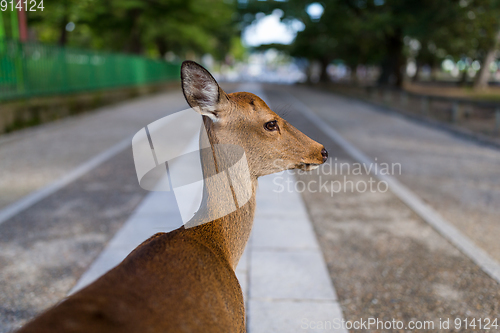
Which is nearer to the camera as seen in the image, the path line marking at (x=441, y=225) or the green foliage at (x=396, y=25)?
the path line marking at (x=441, y=225)

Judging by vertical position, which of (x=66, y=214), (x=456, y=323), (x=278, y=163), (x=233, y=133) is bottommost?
(x=456, y=323)

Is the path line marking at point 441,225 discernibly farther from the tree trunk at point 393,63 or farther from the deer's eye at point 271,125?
the tree trunk at point 393,63

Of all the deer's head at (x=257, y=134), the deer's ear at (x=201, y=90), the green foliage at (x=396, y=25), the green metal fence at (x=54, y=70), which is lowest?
the deer's head at (x=257, y=134)

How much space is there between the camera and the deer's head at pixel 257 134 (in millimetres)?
1760

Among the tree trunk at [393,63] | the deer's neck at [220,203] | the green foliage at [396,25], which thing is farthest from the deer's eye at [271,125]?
the tree trunk at [393,63]

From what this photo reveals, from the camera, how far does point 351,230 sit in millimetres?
4977

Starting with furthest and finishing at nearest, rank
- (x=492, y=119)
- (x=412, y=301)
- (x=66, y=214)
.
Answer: (x=492, y=119), (x=66, y=214), (x=412, y=301)

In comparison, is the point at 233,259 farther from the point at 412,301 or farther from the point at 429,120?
the point at 429,120

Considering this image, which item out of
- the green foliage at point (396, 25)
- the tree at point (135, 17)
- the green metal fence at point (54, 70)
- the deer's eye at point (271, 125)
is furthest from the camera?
the tree at point (135, 17)

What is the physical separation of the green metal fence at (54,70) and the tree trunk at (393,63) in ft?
54.4

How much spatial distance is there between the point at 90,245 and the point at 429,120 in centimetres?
1265

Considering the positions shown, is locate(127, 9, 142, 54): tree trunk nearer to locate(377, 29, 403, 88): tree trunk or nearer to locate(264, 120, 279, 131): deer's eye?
locate(377, 29, 403, 88): tree trunk

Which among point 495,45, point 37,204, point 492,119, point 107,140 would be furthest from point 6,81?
point 495,45

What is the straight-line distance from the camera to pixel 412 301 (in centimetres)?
347
